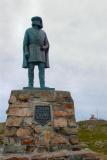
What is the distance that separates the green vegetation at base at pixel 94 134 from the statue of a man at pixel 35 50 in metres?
10.9

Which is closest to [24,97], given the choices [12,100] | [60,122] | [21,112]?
[12,100]

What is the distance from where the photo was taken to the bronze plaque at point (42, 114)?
15.3 meters

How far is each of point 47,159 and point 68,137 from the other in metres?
1.54

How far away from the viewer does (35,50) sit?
1602 cm

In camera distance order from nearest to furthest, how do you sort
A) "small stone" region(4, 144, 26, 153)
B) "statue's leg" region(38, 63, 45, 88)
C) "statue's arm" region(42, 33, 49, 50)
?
"small stone" region(4, 144, 26, 153)
"statue's leg" region(38, 63, 45, 88)
"statue's arm" region(42, 33, 49, 50)

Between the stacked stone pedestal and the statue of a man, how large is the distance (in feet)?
2.30

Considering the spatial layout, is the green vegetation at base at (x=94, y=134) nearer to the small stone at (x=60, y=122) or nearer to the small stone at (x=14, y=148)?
the small stone at (x=60, y=122)

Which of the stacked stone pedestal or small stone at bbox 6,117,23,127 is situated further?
small stone at bbox 6,117,23,127

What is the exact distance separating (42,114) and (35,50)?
2.38 metres

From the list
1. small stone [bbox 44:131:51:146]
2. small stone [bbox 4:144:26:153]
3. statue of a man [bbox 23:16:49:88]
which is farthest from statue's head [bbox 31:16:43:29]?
small stone [bbox 4:144:26:153]

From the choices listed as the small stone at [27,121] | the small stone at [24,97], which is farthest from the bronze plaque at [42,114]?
the small stone at [24,97]

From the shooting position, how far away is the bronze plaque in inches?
601

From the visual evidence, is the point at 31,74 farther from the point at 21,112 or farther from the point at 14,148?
the point at 14,148

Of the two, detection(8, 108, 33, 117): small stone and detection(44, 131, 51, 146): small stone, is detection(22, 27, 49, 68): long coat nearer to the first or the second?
detection(8, 108, 33, 117): small stone
